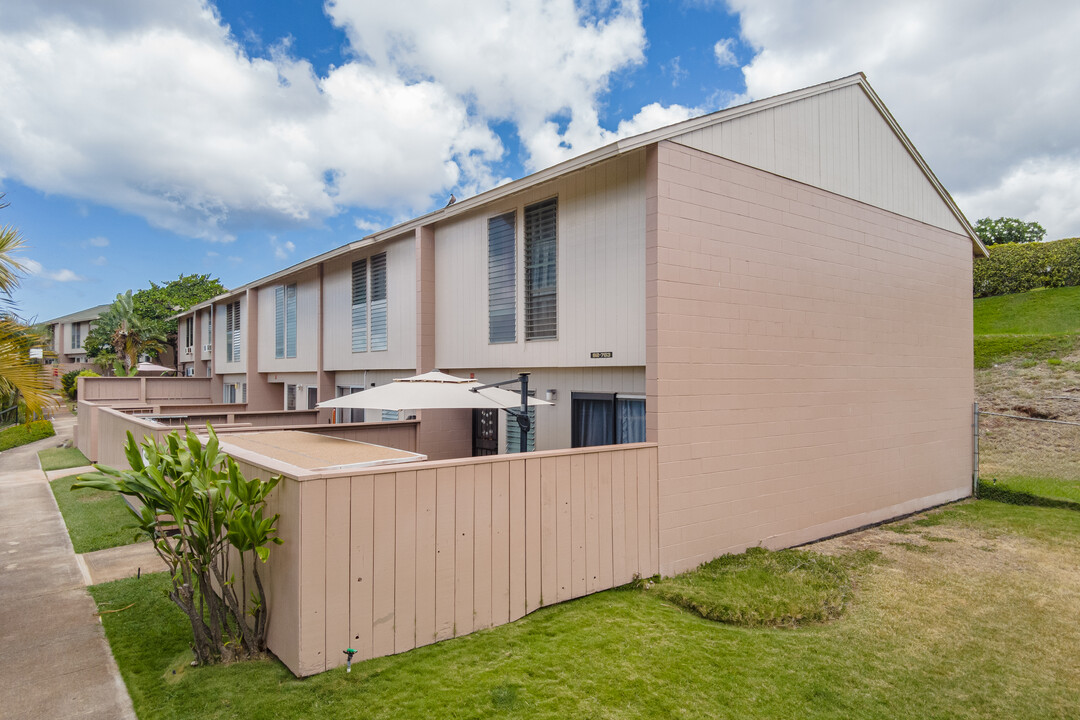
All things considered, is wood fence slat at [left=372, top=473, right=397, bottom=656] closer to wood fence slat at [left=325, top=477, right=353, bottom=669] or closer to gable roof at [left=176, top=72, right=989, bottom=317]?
wood fence slat at [left=325, top=477, right=353, bottom=669]

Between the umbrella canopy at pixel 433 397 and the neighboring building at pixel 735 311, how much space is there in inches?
55.1

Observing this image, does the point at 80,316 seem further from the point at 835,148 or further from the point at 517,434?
the point at 835,148

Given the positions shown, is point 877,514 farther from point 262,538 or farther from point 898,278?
point 262,538

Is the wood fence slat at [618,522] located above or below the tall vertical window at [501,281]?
below

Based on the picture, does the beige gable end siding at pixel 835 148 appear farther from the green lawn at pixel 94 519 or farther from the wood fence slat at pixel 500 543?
the green lawn at pixel 94 519

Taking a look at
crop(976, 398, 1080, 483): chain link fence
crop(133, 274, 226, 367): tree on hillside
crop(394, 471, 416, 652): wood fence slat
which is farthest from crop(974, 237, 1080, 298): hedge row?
crop(133, 274, 226, 367): tree on hillside

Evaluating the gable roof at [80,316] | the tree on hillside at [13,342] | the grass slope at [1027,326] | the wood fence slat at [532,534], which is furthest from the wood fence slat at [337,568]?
the gable roof at [80,316]

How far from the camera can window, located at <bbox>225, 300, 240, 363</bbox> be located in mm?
21656

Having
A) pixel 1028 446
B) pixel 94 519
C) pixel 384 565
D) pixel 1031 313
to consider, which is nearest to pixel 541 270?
pixel 384 565

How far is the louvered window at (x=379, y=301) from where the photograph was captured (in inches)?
492

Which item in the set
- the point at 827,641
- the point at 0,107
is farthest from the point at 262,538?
the point at 0,107

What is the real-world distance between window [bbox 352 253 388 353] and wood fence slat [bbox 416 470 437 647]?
339 inches

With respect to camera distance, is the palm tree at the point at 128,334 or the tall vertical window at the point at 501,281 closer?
the tall vertical window at the point at 501,281

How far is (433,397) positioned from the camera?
6891mm
